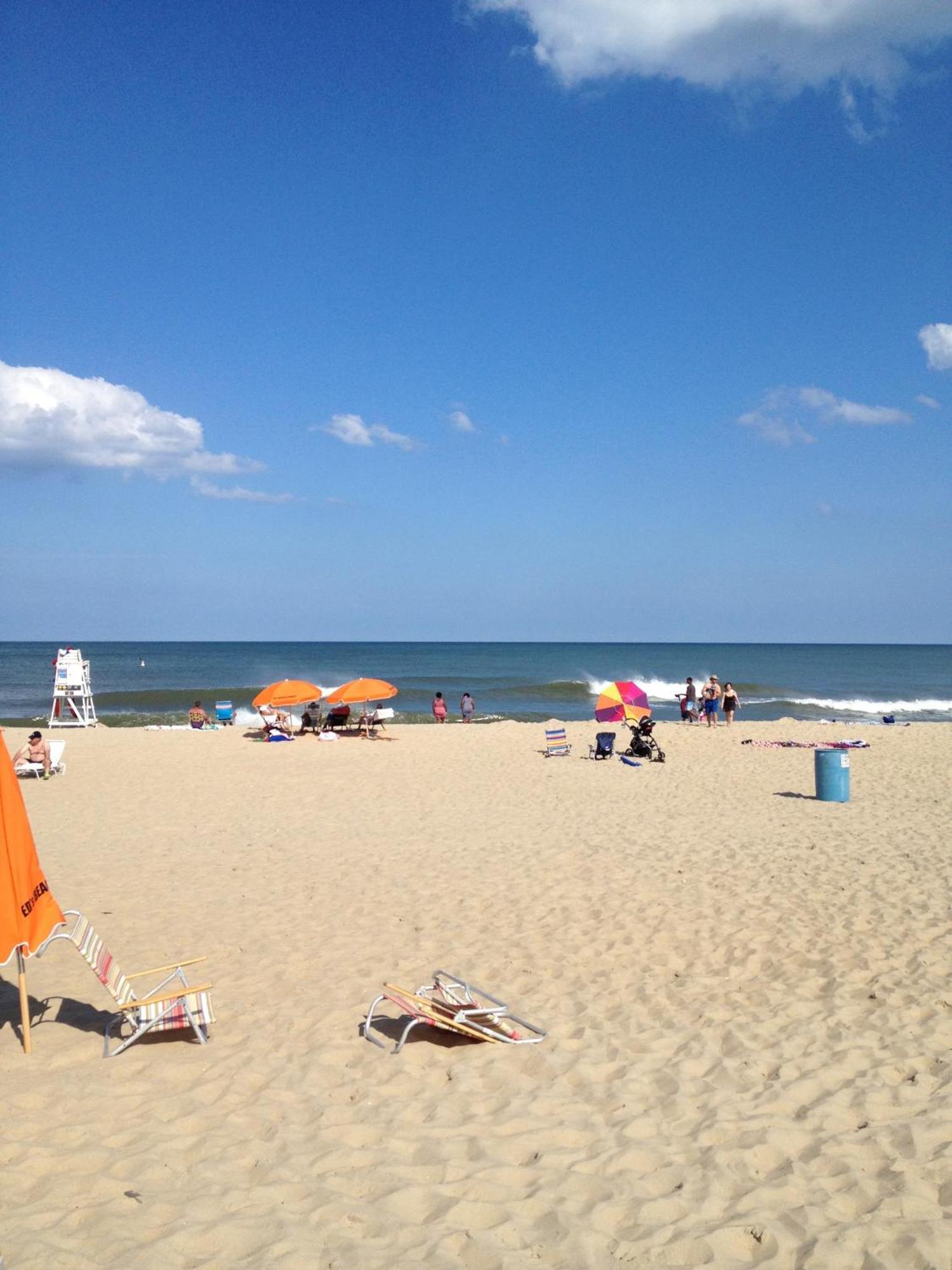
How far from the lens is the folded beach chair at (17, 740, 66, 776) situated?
15688 millimetres

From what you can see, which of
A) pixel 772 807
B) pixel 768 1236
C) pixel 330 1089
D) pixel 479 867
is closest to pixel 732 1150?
pixel 768 1236

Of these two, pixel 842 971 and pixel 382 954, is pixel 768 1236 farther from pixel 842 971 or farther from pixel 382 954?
Answer: pixel 382 954

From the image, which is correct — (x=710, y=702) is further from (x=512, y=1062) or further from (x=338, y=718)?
(x=512, y=1062)

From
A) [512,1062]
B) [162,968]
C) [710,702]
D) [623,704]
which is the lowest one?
[512,1062]

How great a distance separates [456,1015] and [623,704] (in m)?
12.5

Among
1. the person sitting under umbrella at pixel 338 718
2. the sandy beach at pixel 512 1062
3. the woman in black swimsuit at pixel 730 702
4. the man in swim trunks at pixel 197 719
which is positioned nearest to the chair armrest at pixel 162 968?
the sandy beach at pixel 512 1062

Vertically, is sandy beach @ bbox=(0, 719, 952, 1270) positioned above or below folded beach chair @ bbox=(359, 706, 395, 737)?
below

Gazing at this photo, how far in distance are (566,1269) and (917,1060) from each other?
2.53 m

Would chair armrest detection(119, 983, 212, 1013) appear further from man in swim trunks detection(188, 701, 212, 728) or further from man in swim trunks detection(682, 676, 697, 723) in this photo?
man in swim trunks detection(682, 676, 697, 723)

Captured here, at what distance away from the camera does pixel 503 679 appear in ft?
184

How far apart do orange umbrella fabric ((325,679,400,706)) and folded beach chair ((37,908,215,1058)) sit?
14333 mm

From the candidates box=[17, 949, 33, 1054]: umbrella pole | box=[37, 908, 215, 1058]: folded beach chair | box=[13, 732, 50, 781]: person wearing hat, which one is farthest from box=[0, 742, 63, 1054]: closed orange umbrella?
box=[13, 732, 50, 781]: person wearing hat

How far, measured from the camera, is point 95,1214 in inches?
142

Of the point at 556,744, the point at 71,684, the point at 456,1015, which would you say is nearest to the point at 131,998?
the point at 456,1015
